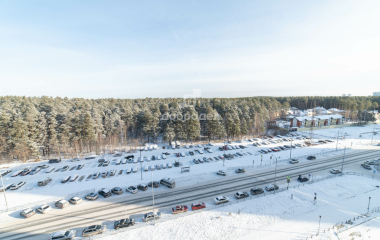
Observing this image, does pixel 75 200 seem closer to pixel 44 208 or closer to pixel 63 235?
pixel 44 208

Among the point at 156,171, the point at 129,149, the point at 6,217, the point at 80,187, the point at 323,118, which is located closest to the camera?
the point at 6,217

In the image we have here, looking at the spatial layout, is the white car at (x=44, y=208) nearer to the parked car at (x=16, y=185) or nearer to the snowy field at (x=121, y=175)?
the snowy field at (x=121, y=175)

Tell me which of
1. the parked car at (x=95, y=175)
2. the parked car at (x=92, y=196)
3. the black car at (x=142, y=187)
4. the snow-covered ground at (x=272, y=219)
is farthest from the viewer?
the parked car at (x=95, y=175)

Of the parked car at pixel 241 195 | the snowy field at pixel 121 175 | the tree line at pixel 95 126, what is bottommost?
the snowy field at pixel 121 175

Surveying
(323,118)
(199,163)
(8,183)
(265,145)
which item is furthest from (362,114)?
(8,183)

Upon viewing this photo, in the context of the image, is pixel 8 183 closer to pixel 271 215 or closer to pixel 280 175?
pixel 271 215

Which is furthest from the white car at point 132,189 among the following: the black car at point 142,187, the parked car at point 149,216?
the parked car at point 149,216

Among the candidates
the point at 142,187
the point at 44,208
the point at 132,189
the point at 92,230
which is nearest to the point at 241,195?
the point at 142,187
